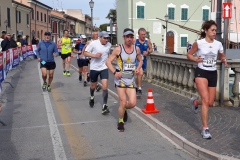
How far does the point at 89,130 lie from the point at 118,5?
4755 cm

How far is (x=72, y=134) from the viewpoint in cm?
618

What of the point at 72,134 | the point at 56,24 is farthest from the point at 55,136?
the point at 56,24

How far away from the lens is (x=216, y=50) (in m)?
5.66

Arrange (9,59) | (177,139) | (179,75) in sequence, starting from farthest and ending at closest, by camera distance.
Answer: (9,59)
(179,75)
(177,139)

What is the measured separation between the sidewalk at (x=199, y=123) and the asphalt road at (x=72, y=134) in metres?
0.40

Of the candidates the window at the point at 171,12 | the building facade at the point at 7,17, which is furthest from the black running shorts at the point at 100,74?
the window at the point at 171,12

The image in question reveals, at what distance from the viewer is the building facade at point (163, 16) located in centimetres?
4769

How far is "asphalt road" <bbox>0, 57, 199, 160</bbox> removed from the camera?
5121 mm

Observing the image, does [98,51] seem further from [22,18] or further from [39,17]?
[39,17]

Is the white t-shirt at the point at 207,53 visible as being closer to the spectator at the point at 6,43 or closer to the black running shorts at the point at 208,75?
the black running shorts at the point at 208,75

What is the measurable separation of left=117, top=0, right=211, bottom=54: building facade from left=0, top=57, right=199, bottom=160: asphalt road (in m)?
39.3

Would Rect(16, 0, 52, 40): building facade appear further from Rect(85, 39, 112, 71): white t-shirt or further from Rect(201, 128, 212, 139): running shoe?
Rect(201, 128, 212, 139): running shoe

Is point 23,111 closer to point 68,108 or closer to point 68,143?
point 68,108

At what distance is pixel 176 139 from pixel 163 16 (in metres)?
45.4
